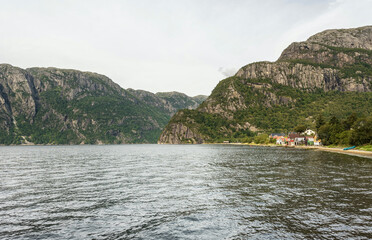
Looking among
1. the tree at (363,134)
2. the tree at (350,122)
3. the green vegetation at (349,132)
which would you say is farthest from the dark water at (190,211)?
the tree at (350,122)

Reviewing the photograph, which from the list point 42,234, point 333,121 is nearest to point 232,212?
point 42,234

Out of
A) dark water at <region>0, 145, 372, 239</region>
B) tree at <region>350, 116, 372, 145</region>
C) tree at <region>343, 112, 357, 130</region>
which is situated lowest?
dark water at <region>0, 145, 372, 239</region>

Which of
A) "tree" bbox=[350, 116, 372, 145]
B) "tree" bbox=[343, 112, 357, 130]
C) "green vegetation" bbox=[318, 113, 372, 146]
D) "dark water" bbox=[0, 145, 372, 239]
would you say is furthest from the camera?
"tree" bbox=[343, 112, 357, 130]

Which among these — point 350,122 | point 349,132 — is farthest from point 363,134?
point 350,122

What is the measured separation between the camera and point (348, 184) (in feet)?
93.5

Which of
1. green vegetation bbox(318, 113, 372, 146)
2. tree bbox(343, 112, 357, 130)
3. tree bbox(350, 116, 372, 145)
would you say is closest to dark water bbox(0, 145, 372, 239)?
tree bbox(350, 116, 372, 145)

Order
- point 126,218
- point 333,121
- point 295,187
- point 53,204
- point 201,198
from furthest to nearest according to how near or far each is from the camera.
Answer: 1. point 333,121
2. point 295,187
3. point 201,198
4. point 53,204
5. point 126,218

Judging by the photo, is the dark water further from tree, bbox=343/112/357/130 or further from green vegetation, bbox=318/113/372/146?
tree, bbox=343/112/357/130

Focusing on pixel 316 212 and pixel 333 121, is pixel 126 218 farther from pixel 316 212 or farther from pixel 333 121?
pixel 333 121

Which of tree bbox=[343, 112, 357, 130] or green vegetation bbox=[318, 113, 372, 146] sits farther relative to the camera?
tree bbox=[343, 112, 357, 130]

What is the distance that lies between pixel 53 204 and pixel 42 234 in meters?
7.95

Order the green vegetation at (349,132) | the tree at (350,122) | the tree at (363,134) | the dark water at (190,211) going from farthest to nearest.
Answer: the tree at (350,122) → the green vegetation at (349,132) → the tree at (363,134) → the dark water at (190,211)

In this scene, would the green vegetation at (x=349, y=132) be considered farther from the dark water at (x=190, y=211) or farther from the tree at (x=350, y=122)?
the dark water at (x=190, y=211)

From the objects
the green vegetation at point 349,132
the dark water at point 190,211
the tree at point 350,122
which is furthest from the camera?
the tree at point 350,122
